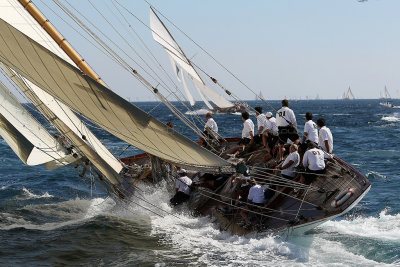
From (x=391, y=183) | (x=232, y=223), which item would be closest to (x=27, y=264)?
(x=232, y=223)

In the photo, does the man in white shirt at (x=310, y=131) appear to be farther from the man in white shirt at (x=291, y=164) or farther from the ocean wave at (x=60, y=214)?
the ocean wave at (x=60, y=214)

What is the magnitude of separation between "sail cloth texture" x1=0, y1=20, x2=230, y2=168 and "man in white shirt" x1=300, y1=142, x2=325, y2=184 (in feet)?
10.9

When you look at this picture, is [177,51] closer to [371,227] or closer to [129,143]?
[371,227]

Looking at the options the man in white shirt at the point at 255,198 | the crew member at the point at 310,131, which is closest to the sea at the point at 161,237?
the man in white shirt at the point at 255,198

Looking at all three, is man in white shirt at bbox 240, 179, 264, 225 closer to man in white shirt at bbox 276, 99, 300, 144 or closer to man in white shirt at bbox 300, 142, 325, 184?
man in white shirt at bbox 300, 142, 325, 184

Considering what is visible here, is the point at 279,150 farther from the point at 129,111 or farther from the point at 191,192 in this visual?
the point at 129,111

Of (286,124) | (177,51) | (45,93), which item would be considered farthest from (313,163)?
(177,51)

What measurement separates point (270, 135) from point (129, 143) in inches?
261

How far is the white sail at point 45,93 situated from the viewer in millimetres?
16406

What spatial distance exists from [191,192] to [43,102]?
529 centimetres

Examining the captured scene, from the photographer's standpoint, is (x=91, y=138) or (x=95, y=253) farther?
(x=91, y=138)

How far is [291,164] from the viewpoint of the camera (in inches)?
609

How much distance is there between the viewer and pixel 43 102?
1627cm

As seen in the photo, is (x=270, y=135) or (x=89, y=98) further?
(x=270, y=135)
